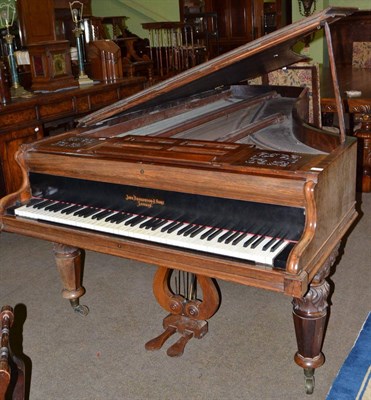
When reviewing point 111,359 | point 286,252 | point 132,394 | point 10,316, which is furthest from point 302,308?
point 10,316

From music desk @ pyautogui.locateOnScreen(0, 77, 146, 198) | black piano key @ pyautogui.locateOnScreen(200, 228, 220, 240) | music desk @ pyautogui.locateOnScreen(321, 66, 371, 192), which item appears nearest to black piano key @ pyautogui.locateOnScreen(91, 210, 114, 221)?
black piano key @ pyautogui.locateOnScreen(200, 228, 220, 240)

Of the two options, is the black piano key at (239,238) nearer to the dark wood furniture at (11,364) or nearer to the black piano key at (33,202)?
the dark wood furniture at (11,364)

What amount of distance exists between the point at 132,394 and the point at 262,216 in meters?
1.02

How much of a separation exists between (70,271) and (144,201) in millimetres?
863

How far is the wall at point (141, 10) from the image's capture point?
33.7ft

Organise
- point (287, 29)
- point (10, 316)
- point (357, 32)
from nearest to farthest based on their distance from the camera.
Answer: point (10, 316) → point (287, 29) → point (357, 32)

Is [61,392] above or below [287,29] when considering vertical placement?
below

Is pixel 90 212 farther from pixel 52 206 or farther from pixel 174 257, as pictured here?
pixel 174 257

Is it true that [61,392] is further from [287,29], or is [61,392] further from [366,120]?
[366,120]

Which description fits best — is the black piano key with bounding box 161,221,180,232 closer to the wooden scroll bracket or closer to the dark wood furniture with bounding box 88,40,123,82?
the wooden scroll bracket

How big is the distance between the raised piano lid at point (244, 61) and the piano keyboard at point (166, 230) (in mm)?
528

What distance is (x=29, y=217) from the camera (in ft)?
8.03

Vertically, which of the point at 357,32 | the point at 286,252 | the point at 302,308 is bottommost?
the point at 302,308

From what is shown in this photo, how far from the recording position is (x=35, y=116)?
13.5 ft
